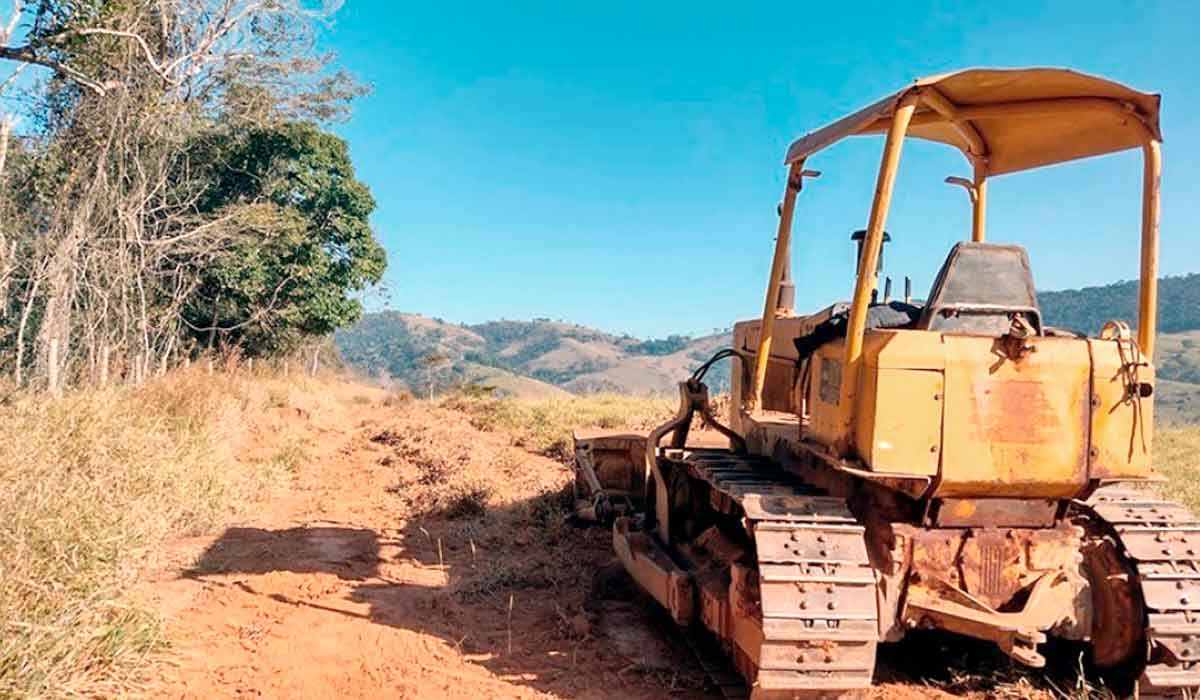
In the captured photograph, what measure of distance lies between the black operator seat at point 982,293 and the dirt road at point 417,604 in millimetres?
1956

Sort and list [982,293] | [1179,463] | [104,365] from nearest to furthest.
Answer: [982,293] < [104,365] < [1179,463]

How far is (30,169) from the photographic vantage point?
12312 millimetres

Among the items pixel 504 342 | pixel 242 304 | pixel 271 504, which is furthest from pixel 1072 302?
pixel 504 342

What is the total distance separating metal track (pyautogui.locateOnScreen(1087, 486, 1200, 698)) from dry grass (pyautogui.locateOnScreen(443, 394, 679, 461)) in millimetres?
8230

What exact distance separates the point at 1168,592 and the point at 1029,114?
2467 millimetres

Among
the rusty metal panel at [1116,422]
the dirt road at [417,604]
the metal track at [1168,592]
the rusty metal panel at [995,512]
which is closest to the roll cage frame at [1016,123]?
the rusty metal panel at [1116,422]

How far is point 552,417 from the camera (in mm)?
15531

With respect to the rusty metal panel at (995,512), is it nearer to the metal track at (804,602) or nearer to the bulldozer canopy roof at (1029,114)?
the metal track at (804,602)

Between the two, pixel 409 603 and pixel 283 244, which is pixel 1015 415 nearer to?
pixel 409 603

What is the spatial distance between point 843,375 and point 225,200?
1820 centimetres

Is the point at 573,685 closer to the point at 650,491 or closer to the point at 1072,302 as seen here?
the point at 650,491

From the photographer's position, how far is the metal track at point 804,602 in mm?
3631

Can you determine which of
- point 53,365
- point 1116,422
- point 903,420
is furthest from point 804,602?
point 53,365

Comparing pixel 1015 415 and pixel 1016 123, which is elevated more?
pixel 1016 123
